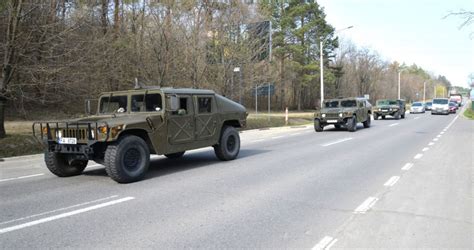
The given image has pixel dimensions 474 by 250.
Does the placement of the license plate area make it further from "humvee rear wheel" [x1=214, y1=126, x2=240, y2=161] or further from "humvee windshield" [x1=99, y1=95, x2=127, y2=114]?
"humvee rear wheel" [x1=214, y1=126, x2=240, y2=161]

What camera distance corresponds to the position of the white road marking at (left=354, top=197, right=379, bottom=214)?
596 cm

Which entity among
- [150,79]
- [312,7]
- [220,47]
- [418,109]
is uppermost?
[312,7]

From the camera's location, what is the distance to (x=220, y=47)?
27141 mm

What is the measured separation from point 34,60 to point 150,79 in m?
8.68

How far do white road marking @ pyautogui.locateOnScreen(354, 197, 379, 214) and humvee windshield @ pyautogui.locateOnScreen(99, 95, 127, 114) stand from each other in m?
5.69

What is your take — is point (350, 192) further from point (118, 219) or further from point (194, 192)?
point (118, 219)

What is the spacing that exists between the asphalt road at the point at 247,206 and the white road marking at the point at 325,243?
1 cm

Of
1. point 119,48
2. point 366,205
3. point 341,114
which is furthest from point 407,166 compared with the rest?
point 119,48

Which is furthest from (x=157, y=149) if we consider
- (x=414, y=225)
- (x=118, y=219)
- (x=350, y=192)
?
(x=414, y=225)

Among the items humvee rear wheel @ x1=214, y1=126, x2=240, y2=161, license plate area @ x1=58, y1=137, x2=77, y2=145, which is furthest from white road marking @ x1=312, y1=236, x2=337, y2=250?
humvee rear wheel @ x1=214, y1=126, x2=240, y2=161

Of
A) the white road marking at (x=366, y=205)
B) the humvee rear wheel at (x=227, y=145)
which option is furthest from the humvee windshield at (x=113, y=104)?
the white road marking at (x=366, y=205)

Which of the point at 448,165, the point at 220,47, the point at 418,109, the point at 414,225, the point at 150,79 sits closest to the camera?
the point at 414,225

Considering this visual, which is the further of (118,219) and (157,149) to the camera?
(157,149)

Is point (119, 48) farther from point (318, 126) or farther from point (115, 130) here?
point (115, 130)
